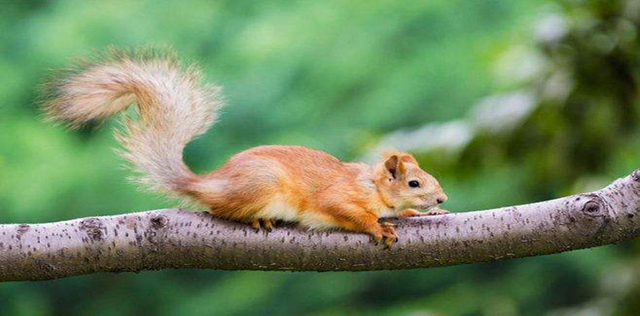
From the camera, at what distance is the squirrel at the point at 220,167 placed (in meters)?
1.83

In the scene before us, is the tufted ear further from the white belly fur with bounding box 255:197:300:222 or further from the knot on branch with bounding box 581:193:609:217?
the knot on branch with bounding box 581:193:609:217

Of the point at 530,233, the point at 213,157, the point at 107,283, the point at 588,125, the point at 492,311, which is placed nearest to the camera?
the point at 530,233

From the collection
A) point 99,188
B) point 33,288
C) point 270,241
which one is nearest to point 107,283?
point 33,288

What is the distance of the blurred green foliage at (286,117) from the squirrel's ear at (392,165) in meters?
1.64

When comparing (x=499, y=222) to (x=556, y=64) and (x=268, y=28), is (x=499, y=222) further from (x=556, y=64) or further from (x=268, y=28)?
(x=268, y=28)

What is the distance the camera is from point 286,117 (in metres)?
4.33

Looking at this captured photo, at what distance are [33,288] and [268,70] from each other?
51.5 inches

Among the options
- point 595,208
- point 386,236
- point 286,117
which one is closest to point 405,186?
point 386,236

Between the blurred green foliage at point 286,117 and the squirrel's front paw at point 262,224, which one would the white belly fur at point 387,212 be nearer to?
the squirrel's front paw at point 262,224

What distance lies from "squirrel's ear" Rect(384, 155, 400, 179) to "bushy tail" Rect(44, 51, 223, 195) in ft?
1.09

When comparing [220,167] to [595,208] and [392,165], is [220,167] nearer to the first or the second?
[392,165]

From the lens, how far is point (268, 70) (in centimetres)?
435

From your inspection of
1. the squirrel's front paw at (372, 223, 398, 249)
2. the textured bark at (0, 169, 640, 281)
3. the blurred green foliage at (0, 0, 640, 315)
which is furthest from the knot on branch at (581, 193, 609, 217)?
the blurred green foliage at (0, 0, 640, 315)

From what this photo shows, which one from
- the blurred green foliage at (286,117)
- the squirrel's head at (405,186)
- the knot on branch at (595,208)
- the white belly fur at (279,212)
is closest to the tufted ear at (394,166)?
the squirrel's head at (405,186)
